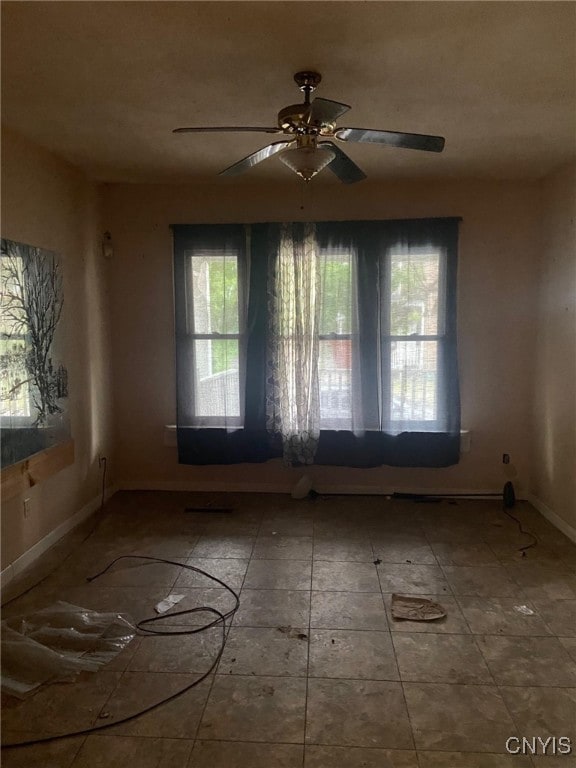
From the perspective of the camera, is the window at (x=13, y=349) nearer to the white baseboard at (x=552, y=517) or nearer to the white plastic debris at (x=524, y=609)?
the white plastic debris at (x=524, y=609)

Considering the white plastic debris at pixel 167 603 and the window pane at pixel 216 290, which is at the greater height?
the window pane at pixel 216 290

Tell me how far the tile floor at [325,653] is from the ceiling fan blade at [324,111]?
2.27m

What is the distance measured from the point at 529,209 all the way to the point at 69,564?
164 inches

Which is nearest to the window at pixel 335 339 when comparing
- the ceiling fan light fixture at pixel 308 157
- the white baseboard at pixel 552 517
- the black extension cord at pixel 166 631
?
the white baseboard at pixel 552 517

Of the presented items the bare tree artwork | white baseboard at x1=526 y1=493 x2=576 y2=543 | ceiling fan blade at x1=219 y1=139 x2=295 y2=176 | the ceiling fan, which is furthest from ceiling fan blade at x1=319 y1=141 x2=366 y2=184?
white baseboard at x1=526 y1=493 x2=576 y2=543

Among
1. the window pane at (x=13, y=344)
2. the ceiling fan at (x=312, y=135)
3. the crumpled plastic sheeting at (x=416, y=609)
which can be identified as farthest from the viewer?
the window pane at (x=13, y=344)

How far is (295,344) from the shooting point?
162 inches

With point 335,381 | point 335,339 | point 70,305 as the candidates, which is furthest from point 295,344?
point 70,305

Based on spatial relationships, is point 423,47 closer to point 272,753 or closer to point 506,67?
point 506,67

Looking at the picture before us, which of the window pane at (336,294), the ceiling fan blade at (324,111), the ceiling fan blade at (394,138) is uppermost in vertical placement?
the ceiling fan blade at (324,111)

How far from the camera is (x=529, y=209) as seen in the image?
3982 mm

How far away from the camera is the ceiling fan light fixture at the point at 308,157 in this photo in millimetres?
2164

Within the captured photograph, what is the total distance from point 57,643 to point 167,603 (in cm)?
56

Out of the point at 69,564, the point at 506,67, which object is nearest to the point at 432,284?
the point at 506,67
